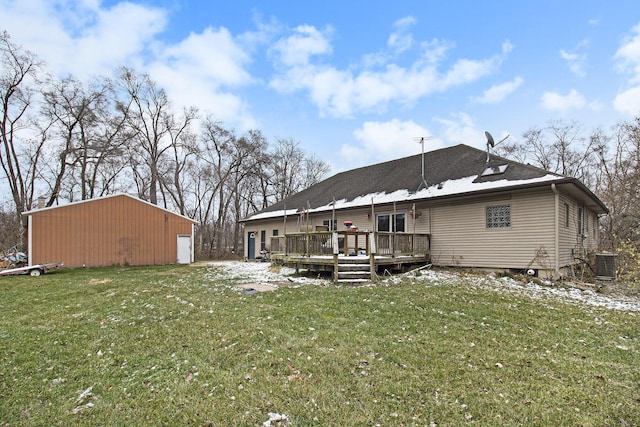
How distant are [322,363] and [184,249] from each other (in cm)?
1767

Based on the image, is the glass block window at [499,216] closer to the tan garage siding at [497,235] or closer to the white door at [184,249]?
the tan garage siding at [497,235]

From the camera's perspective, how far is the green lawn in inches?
110

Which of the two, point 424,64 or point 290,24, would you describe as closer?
point 290,24

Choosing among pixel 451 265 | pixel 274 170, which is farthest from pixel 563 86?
pixel 274 170

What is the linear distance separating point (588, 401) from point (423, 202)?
31.9 ft

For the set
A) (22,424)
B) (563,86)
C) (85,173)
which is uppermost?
(563,86)

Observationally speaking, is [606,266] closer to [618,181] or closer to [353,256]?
[353,256]

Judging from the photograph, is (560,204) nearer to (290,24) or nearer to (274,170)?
(290,24)

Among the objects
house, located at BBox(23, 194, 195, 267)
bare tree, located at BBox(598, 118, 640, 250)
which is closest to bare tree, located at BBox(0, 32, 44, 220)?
house, located at BBox(23, 194, 195, 267)

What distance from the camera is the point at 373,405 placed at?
2861mm

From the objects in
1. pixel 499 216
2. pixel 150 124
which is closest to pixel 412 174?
pixel 499 216

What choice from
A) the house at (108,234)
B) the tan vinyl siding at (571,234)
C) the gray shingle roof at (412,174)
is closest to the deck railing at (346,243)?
the gray shingle roof at (412,174)

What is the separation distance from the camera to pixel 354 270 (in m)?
9.69

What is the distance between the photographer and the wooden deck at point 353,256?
373 inches
